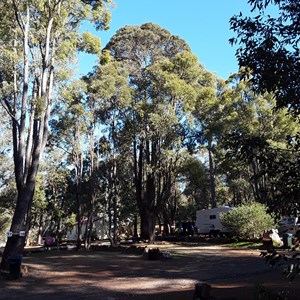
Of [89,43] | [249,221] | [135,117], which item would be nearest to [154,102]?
[135,117]

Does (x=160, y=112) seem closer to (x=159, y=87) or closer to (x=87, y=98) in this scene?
(x=159, y=87)

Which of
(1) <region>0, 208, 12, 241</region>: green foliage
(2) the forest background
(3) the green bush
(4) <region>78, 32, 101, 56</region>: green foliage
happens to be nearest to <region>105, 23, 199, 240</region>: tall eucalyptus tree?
(2) the forest background

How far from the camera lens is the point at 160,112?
28266 millimetres

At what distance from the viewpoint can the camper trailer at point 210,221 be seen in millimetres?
37344

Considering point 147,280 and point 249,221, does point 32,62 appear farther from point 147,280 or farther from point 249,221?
point 249,221

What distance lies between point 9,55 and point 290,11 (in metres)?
12.2

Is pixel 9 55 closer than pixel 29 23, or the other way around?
pixel 9 55

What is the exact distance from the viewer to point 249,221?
2562cm

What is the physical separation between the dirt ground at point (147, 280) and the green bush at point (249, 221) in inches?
298

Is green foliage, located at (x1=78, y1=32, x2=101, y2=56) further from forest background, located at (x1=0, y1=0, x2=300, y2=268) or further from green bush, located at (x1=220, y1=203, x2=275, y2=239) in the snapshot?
green bush, located at (x1=220, y1=203, x2=275, y2=239)

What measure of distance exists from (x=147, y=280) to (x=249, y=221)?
14803mm

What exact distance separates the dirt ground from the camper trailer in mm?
19362

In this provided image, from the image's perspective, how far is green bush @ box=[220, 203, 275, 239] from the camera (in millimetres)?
25234

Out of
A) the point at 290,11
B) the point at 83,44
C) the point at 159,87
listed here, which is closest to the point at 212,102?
the point at 159,87
